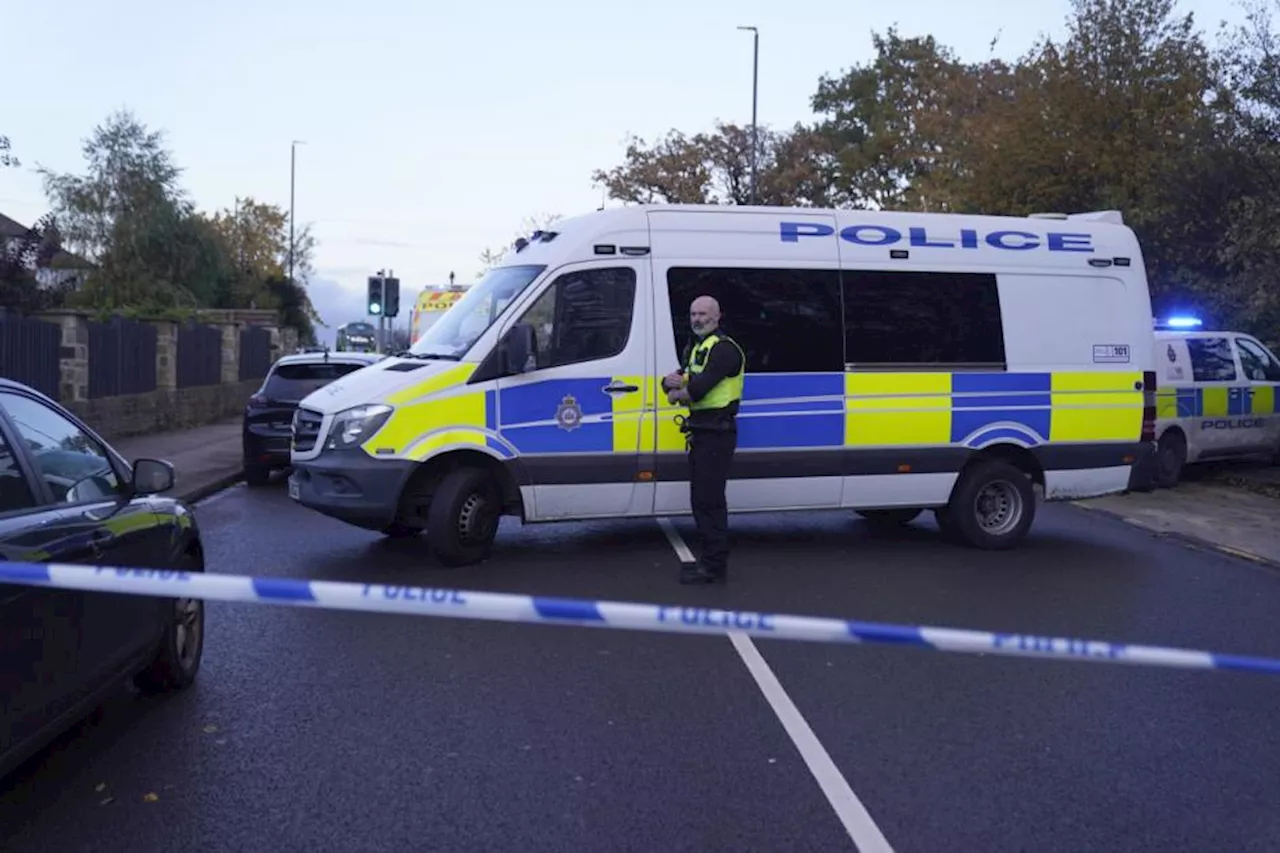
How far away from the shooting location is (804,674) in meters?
6.02

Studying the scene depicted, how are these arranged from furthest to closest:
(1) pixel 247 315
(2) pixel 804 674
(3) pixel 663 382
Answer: (1) pixel 247 315
(3) pixel 663 382
(2) pixel 804 674

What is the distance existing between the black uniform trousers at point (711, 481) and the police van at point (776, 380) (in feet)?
3.00

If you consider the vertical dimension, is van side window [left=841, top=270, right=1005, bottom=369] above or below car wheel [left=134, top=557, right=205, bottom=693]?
above

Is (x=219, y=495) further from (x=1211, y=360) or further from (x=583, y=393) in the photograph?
(x=1211, y=360)

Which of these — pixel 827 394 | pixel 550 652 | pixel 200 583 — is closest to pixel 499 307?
pixel 827 394

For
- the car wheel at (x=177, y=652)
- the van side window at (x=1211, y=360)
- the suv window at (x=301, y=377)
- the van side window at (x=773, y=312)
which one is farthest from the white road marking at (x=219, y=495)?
the van side window at (x=1211, y=360)

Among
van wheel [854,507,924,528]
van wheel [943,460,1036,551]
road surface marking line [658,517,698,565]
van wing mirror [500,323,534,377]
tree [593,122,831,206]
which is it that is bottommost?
road surface marking line [658,517,698,565]

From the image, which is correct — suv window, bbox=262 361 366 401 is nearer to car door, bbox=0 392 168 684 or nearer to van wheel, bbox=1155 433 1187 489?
car door, bbox=0 392 168 684

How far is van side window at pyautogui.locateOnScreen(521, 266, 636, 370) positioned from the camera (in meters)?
8.68

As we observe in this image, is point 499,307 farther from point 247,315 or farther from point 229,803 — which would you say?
point 247,315

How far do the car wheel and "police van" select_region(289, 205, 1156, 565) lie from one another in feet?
8.94

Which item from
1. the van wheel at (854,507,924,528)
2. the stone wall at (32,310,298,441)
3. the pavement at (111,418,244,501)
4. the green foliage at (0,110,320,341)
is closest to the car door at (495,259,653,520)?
the van wheel at (854,507,924,528)

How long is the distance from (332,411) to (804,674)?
4.10m

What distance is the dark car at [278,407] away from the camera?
45.5 feet
